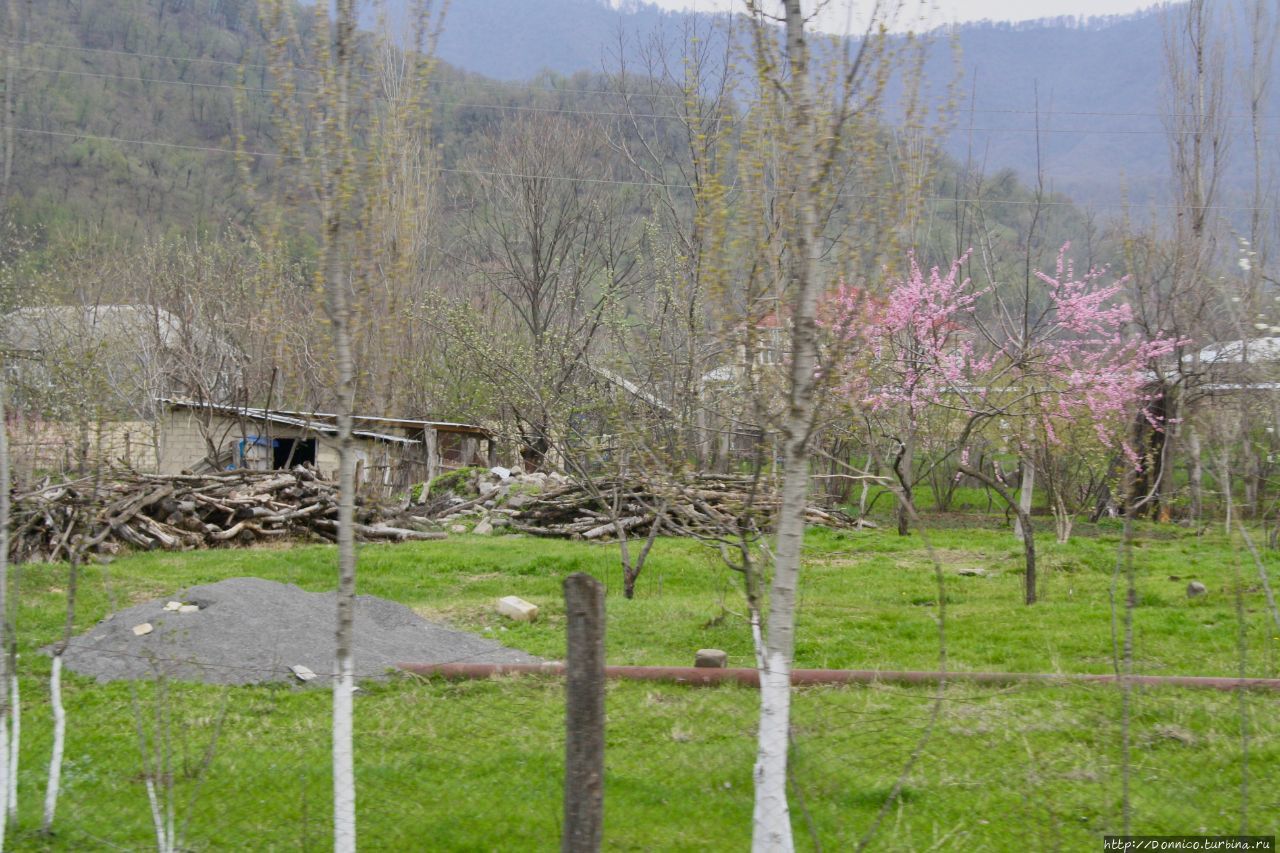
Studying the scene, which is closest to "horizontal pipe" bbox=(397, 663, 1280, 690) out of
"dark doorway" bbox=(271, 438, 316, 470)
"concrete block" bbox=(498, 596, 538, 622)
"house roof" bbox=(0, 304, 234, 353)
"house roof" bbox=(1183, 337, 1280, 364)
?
"house roof" bbox=(1183, 337, 1280, 364)

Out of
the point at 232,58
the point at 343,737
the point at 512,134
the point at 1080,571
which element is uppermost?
the point at 232,58

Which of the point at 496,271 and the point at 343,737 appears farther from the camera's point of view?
the point at 496,271

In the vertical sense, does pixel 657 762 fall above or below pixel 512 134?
below

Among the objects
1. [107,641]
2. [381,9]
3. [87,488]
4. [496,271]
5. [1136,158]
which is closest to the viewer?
[381,9]

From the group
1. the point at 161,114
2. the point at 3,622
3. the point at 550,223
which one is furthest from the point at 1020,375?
the point at 161,114

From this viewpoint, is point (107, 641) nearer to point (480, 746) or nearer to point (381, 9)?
point (480, 746)

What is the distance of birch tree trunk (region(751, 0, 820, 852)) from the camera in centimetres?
349

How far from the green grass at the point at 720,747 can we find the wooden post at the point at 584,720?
763mm

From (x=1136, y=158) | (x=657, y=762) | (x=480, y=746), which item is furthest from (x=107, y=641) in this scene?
(x=1136, y=158)

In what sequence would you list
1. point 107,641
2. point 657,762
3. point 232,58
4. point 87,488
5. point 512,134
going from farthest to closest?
point 232,58
point 512,134
point 87,488
point 107,641
point 657,762

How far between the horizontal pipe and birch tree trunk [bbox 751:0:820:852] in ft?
9.36

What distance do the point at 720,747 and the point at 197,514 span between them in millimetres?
12150

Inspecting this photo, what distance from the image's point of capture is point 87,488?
13.6m

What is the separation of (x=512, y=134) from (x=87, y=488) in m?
25.9
